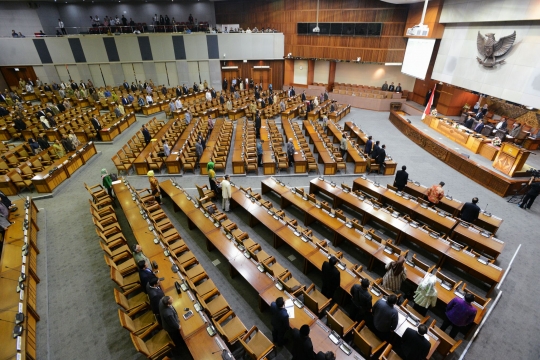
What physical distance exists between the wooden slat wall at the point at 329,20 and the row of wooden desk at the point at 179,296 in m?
20.3

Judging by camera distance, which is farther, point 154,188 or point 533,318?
point 154,188

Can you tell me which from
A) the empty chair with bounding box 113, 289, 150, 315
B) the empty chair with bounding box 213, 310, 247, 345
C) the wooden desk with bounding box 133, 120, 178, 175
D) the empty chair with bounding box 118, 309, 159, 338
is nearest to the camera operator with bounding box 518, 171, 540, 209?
the empty chair with bounding box 213, 310, 247, 345

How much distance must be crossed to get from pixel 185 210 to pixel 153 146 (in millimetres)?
5660

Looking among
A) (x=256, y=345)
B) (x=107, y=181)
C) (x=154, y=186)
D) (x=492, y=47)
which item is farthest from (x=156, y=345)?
(x=492, y=47)

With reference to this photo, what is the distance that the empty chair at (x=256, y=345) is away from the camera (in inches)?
169

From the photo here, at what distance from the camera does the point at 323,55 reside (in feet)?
73.4

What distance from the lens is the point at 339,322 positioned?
16.0 ft

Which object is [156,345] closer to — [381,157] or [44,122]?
[381,157]

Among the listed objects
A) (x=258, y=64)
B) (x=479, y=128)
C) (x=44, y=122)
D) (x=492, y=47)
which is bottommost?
(x=479, y=128)

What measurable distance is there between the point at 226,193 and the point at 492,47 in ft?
46.6

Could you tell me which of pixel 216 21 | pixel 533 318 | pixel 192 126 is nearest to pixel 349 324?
pixel 533 318

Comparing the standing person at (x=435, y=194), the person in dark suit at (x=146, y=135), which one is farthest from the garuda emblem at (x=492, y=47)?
the person in dark suit at (x=146, y=135)

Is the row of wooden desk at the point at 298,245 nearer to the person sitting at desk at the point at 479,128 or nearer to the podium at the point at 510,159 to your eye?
the podium at the point at 510,159

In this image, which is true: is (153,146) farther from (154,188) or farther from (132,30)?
(132,30)
